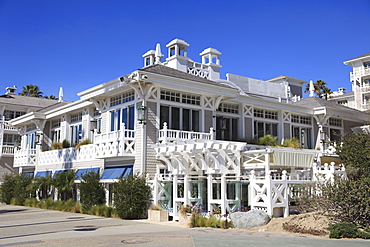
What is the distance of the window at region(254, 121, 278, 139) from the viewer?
83.7 feet

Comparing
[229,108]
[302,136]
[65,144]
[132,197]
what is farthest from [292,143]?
[65,144]

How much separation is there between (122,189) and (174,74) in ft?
21.7

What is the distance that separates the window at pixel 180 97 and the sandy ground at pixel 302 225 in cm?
899

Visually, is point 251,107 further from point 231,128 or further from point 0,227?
point 0,227

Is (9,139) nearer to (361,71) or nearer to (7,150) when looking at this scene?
(7,150)

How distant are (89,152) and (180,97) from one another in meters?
6.79

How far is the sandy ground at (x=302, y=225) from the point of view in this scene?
40.8ft

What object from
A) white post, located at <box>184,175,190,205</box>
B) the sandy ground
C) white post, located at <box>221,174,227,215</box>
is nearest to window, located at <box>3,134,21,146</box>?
white post, located at <box>184,175,190,205</box>

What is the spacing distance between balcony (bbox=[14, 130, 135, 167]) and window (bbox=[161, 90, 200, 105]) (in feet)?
8.40

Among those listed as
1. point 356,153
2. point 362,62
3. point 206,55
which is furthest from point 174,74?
point 362,62

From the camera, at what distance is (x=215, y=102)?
22281 mm

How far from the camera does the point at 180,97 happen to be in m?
21.0

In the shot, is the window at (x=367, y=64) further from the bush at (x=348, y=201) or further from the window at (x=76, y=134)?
the bush at (x=348, y=201)

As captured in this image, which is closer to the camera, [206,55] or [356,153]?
[356,153]
